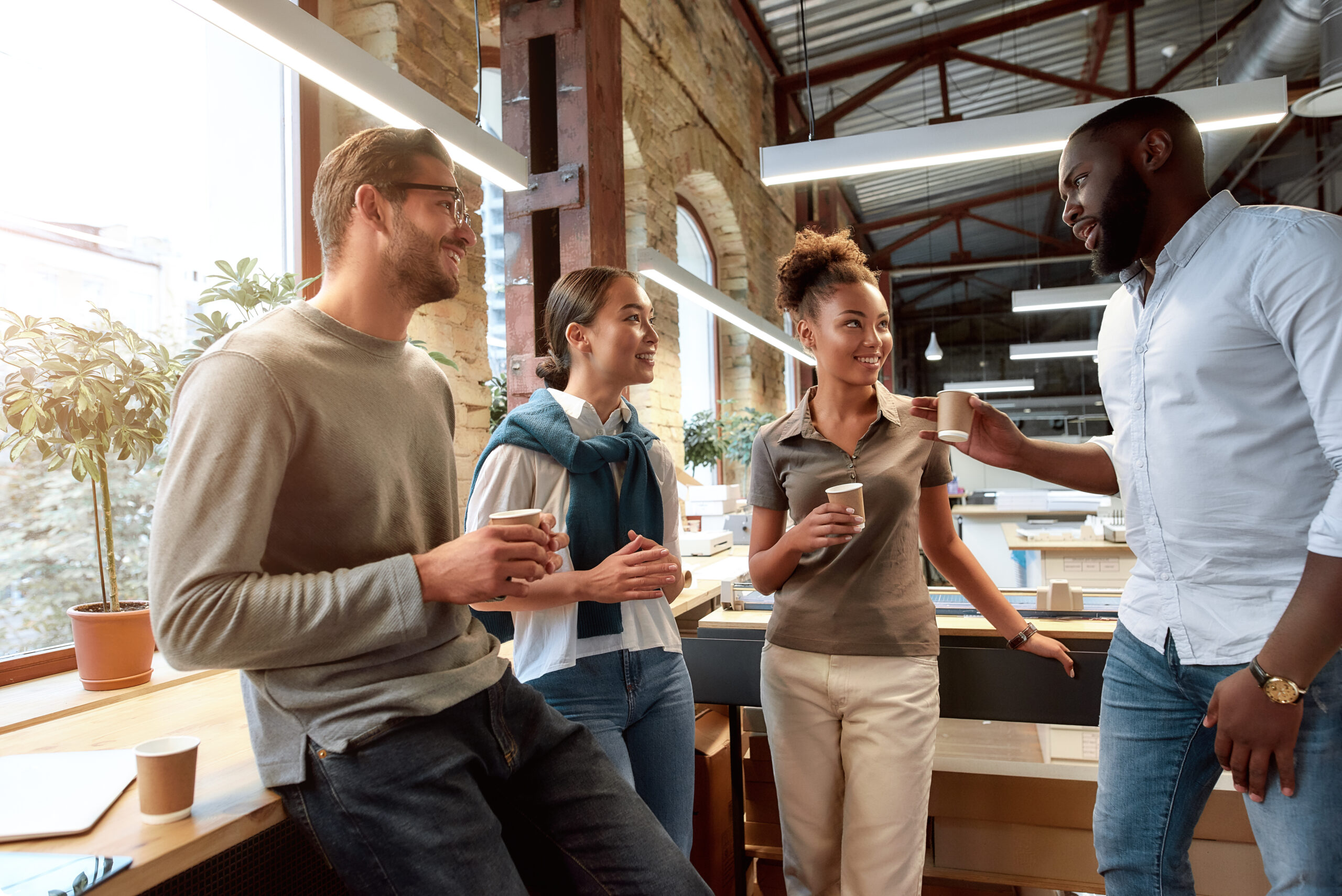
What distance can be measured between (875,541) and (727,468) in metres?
6.21

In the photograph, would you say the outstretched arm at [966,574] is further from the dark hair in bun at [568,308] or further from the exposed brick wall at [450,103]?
the exposed brick wall at [450,103]

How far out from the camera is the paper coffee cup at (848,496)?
5.32 ft

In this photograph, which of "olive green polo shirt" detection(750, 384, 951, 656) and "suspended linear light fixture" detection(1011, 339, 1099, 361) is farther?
"suspended linear light fixture" detection(1011, 339, 1099, 361)

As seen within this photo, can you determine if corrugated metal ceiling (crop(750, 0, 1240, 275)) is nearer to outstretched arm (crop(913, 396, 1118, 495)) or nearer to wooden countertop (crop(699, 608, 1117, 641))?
wooden countertop (crop(699, 608, 1117, 641))

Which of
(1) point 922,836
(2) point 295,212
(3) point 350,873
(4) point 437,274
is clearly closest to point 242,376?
(4) point 437,274

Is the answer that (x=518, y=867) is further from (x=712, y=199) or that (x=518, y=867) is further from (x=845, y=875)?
(x=712, y=199)

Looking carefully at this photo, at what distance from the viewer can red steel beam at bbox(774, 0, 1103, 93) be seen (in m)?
7.30

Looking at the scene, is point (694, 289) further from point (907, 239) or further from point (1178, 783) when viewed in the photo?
point (907, 239)

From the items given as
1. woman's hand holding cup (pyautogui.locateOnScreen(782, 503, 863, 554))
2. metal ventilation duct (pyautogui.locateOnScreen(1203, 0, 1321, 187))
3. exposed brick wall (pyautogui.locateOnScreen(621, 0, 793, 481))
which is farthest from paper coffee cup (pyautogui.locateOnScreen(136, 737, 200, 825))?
metal ventilation duct (pyautogui.locateOnScreen(1203, 0, 1321, 187))

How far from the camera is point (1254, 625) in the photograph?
1.18 metres

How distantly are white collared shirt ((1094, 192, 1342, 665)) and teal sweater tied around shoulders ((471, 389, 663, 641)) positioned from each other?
93 centimetres

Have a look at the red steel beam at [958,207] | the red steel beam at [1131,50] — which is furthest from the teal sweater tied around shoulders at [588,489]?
the red steel beam at [958,207]

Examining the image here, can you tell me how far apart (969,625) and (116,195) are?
2.70 meters

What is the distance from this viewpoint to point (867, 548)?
180 cm
